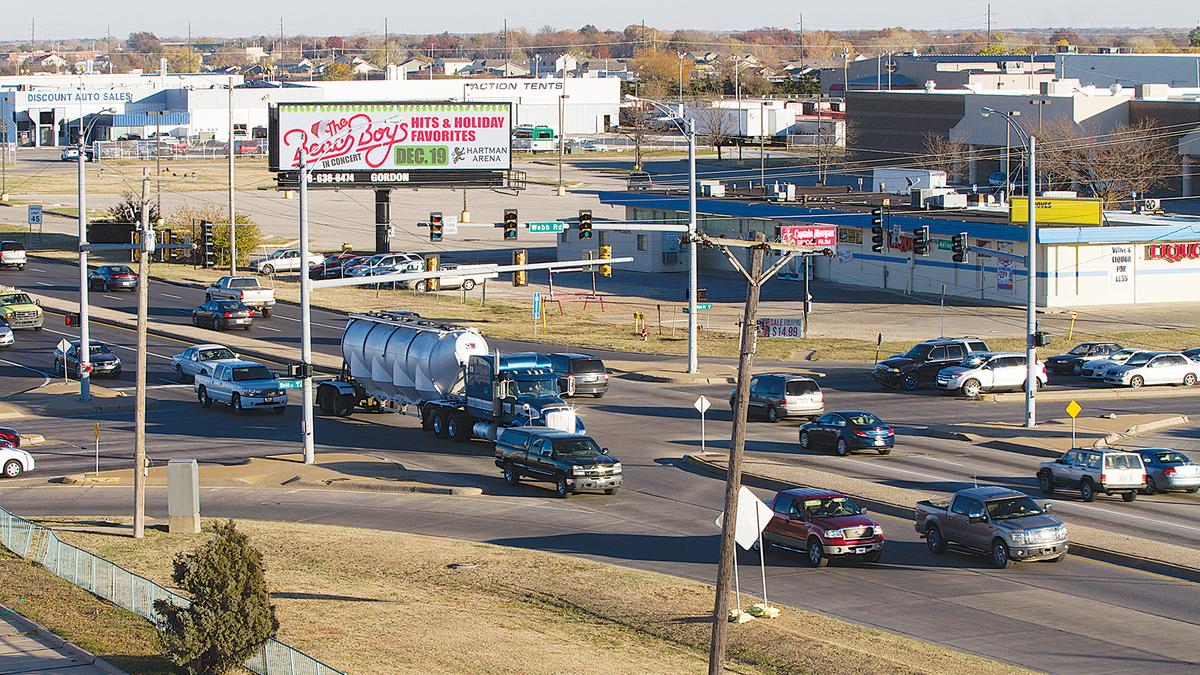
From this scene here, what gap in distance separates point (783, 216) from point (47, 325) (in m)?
39.5

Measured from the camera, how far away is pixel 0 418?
5050 centimetres

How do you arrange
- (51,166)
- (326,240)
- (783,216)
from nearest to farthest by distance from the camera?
(783,216)
(326,240)
(51,166)

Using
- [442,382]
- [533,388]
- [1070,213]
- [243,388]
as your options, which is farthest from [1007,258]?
[243,388]

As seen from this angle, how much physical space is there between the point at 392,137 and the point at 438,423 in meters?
42.0

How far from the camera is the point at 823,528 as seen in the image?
98.5ft

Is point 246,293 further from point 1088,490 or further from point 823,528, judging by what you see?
point 823,528

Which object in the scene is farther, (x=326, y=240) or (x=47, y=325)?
(x=326, y=240)

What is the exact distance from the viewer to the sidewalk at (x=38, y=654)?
21.9 m

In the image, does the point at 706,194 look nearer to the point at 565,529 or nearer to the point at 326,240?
the point at 326,240

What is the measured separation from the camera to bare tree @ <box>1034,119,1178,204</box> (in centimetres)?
10900

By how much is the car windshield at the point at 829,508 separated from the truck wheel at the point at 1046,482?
876 centimetres

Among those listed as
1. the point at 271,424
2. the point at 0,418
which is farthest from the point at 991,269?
the point at 0,418

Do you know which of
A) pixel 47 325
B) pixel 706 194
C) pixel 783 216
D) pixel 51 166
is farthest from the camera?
pixel 51 166

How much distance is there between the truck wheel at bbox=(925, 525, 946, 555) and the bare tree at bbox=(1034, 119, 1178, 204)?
257 feet
